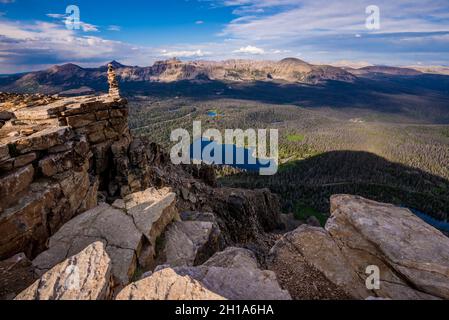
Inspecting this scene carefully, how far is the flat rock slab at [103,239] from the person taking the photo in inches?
537

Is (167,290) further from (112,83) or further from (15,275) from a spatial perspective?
(112,83)

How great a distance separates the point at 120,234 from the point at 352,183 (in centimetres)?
15198

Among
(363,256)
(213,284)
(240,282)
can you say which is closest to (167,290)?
(213,284)

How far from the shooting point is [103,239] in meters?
15.3

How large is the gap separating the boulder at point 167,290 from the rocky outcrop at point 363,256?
4.20 m

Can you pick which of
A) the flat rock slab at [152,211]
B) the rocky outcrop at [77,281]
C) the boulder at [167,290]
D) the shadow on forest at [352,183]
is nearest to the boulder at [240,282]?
the boulder at [167,290]

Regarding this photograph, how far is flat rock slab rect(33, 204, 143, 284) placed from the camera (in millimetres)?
13633

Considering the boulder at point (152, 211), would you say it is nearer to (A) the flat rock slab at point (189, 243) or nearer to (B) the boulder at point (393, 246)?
(A) the flat rock slab at point (189, 243)

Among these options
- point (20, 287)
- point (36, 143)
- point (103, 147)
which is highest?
point (36, 143)
